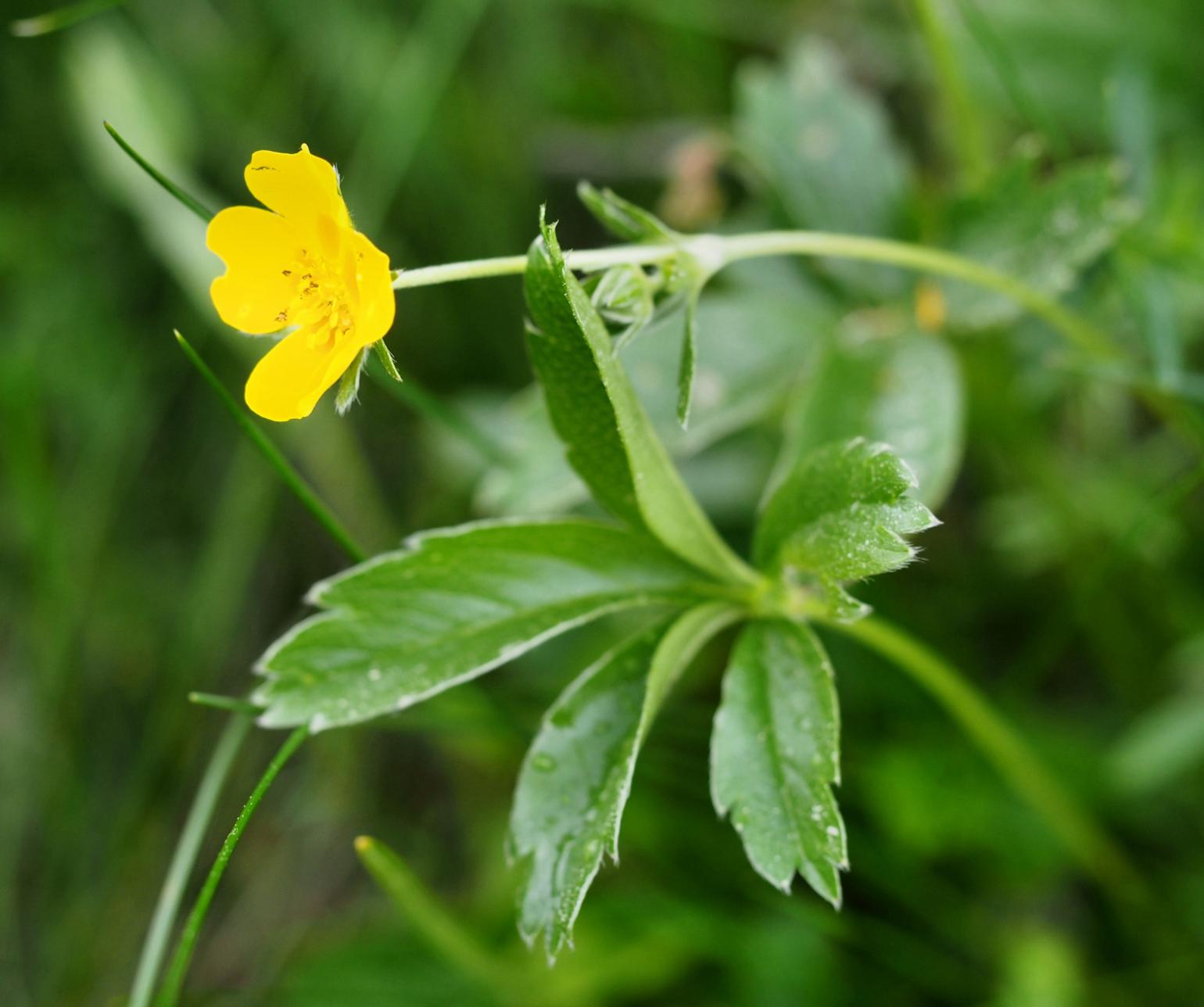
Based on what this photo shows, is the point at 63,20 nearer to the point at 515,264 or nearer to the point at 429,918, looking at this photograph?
the point at 515,264

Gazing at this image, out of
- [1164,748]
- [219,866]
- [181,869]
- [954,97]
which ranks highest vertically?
[954,97]

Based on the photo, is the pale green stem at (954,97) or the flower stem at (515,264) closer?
the flower stem at (515,264)

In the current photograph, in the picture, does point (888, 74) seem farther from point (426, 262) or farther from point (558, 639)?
point (558, 639)

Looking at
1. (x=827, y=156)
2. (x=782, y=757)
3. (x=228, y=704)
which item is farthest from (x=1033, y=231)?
(x=228, y=704)

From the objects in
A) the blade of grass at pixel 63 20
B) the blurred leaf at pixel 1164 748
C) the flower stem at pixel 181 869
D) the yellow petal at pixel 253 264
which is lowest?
the blurred leaf at pixel 1164 748

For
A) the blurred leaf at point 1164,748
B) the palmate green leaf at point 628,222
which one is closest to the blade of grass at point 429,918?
the palmate green leaf at point 628,222

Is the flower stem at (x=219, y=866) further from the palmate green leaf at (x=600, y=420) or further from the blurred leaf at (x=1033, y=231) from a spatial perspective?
the blurred leaf at (x=1033, y=231)
